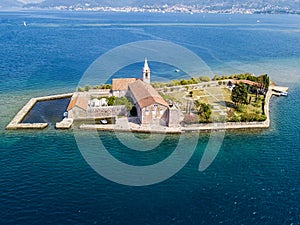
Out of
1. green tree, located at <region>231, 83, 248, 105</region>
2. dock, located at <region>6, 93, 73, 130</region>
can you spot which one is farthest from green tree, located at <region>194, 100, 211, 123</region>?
dock, located at <region>6, 93, 73, 130</region>

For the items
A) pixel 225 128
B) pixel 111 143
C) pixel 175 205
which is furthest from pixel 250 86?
pixel 175 205

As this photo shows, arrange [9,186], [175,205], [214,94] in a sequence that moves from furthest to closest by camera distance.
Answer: [214,94] < [9,186] < [175,205]

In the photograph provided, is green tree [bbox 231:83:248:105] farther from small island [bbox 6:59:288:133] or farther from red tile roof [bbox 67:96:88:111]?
red tile roof [bbox 67:96:88:111]

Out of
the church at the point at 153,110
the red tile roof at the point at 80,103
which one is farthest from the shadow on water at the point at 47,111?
the church at the point at 153,110

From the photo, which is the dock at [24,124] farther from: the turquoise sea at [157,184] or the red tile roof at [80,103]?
the red tile roof at [80,103]

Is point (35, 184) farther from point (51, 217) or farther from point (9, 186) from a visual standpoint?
point (51, 217)
